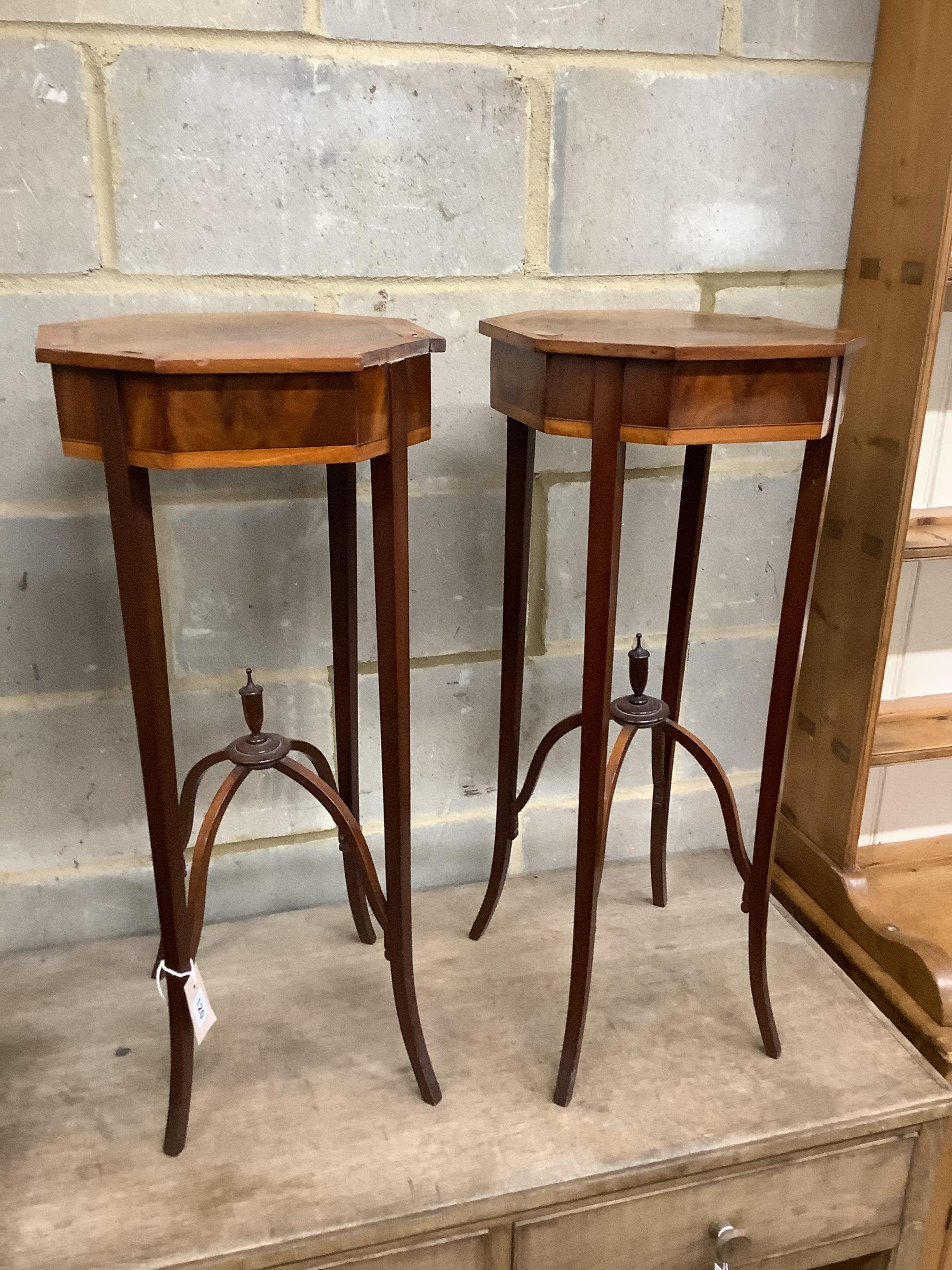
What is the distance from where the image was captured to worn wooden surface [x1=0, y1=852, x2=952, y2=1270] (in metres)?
1.03

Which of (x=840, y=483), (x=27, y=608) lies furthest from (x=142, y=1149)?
(x=840, y=483)

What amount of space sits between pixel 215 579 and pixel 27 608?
9.6 inches

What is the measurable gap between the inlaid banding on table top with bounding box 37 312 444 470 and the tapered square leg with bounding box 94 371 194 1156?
0.8 inches

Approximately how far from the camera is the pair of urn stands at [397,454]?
0.87 m

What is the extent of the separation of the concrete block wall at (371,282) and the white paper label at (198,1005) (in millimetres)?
409

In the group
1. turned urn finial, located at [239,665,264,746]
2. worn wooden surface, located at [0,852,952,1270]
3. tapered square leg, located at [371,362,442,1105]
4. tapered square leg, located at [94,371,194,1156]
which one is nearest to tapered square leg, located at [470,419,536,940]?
worn wooden surface, located at [0,852,952,1270]

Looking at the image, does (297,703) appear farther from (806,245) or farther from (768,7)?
(768,7)

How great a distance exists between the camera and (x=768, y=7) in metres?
1.31

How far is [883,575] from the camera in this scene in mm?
1392

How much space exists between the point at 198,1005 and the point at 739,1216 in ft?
2.18

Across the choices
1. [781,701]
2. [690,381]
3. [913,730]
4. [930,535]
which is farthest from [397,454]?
[913,730]

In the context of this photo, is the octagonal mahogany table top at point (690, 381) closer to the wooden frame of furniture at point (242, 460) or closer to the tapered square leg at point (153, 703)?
the wooden frame of furniture at point (242, 460)

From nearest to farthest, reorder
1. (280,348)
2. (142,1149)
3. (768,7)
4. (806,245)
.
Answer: (280,348), (142,1149), (768,7), (806,245)

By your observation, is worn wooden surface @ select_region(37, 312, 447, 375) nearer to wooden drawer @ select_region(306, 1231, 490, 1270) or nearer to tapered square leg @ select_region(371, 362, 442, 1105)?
tapered square leg @ select_region(371, 362, 442, 1105)
